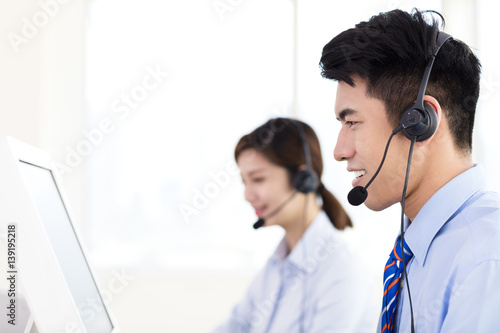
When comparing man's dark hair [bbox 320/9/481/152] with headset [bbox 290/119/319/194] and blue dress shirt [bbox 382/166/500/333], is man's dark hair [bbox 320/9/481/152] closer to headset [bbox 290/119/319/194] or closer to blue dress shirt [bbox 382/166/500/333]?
blue dress shirt [bbox 382/166/500/333]

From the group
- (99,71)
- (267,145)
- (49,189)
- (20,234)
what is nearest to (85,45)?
(99,71)

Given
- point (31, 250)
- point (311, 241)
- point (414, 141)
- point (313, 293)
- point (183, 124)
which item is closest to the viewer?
point (31, 250)

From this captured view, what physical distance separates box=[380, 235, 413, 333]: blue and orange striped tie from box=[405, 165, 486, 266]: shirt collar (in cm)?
5

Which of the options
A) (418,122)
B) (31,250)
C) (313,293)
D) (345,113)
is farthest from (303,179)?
(31,250)

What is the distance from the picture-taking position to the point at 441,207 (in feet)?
2.78

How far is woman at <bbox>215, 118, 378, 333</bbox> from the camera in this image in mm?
1602

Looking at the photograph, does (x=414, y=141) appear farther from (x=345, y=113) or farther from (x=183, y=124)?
(x=183, y=124)

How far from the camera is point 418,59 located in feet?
2.94

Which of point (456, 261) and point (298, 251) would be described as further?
point (298, 251)

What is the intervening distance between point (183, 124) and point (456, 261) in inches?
90.3

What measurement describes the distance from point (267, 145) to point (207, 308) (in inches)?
50.9

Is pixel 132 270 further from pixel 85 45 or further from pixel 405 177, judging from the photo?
pixel 405 177

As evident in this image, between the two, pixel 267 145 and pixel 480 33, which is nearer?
pixel 267 145

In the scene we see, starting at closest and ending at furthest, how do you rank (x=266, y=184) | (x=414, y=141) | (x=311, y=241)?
1. (x=414, y=141)
2. (x=311, y=241)
3. (x=266, y=184)
